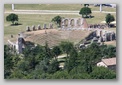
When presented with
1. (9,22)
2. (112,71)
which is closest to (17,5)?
(9,22)

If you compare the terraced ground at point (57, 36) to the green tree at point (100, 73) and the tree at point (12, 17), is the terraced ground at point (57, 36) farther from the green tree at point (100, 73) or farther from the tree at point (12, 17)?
the green tree at point (100, 73)

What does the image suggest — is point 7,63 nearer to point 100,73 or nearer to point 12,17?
point 12,17

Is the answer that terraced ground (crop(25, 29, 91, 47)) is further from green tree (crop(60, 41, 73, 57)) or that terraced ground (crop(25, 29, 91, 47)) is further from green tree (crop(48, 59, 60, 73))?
green tree (crop(48, 59, 60, 73))

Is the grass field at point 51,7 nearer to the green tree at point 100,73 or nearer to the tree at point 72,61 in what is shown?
the tree at point 72,61

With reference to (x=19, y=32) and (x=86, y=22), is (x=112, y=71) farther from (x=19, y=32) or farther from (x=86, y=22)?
(x=19, y=32)

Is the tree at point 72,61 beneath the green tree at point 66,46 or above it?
beneath

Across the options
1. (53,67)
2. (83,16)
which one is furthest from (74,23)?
(53,67)

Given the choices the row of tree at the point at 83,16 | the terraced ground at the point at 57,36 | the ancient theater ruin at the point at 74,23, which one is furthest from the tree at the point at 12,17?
the ancient theater ruin at the point at 74,23

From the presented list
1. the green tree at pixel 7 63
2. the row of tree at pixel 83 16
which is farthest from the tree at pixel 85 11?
the green tree at pixel 7 63

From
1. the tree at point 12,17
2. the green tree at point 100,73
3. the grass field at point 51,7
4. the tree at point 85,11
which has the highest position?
the grass field at point 51,7
